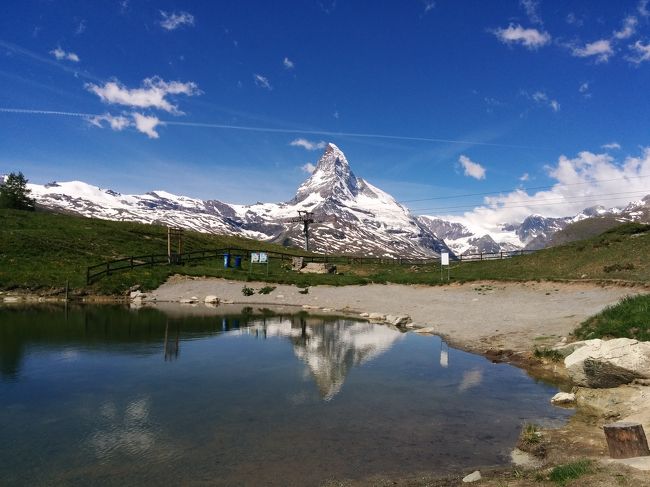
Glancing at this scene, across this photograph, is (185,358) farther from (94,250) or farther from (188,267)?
(94,250)

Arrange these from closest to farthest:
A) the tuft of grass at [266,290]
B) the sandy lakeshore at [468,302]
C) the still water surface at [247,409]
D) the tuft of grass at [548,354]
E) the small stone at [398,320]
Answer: the still water surface at [247,409]
the tuft of grass at [548,354]
the sandy lakeshore at [468,302]
the small stone at [398,320]
the tuft of grass at [266,290]

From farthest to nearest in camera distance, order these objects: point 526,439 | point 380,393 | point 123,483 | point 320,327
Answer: point 320,327, point 380,393, point 526,439, point 123,483

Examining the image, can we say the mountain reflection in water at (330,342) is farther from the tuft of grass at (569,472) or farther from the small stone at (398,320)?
the tuft of grass at (569,472)

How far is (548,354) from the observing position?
2239cm

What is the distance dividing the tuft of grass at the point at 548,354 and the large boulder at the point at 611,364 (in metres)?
4.69

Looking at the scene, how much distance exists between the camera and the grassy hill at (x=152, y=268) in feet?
170

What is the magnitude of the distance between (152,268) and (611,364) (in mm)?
57049

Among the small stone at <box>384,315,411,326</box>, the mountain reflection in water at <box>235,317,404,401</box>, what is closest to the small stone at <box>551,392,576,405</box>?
the mountain reflection in water at <box>235,317,404,401</box>

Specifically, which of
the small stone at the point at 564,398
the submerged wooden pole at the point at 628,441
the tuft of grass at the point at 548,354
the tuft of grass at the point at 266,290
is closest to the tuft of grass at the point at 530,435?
the submerged wooden pole at the point at 628,441

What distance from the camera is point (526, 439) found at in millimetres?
12859

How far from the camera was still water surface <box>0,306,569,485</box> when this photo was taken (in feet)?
37.4

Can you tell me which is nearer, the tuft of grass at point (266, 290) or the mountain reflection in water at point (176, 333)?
the mountain reflection in water at point (176, 333)

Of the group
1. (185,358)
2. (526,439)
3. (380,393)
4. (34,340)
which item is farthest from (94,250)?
(526,439)

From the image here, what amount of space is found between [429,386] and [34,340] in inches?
939
